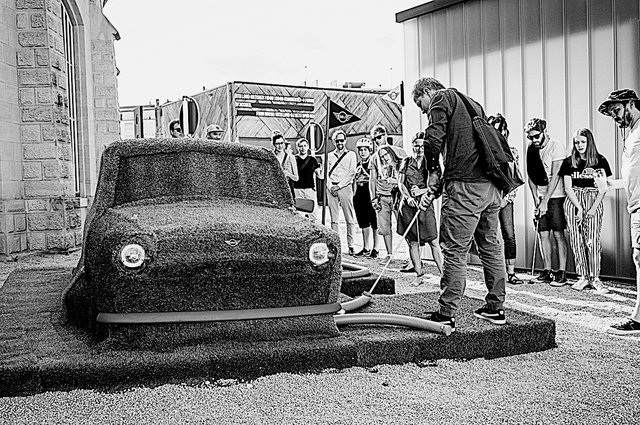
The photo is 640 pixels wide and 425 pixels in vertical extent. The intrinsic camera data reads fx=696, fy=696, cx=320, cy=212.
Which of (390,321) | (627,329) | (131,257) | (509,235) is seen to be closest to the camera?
(131,257)

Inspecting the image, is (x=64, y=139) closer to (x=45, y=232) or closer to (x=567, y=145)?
(x=45, y=232)

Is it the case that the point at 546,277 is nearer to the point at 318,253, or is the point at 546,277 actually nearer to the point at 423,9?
the point at 423,9

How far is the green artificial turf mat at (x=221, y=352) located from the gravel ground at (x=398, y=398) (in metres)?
0.09

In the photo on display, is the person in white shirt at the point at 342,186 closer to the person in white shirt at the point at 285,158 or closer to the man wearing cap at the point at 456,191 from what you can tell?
the person in white shirt at the point at 285,158

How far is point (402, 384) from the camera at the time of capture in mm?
4688

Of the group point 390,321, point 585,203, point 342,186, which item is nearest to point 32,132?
point 342,186

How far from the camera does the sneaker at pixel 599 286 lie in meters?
8.78

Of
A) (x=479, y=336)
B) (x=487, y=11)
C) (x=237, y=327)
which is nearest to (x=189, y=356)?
(x=237, y=327)

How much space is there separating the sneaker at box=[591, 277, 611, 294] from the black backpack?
3748mm

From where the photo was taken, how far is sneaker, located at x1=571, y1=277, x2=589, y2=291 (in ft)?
29.9

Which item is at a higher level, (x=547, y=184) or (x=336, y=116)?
(x=336, y=116)

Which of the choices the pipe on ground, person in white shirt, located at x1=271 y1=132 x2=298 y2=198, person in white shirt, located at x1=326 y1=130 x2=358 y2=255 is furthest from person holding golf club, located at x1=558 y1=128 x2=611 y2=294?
person in white shirt, located at x1=271 y1=132 x2=298 y2=198

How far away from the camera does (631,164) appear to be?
611 cm

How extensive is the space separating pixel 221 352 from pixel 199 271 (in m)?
0.57
